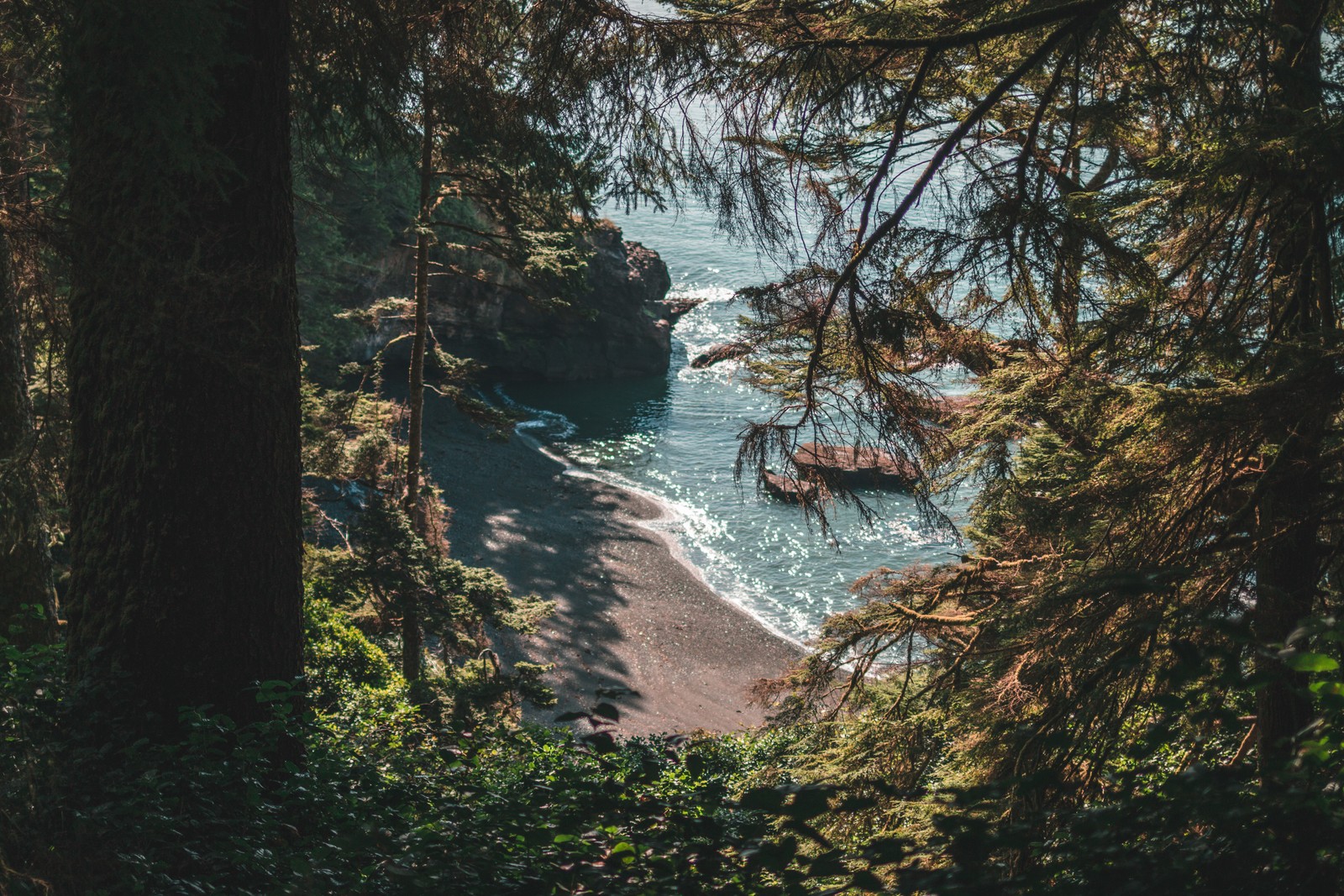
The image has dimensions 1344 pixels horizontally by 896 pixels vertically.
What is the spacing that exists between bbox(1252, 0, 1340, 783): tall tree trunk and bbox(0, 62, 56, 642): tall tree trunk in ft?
23.5

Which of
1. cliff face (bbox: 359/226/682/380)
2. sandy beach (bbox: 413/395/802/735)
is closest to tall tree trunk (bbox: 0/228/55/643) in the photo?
sandy beach (bbox: 413/395/802/735)

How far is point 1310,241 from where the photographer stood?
4348mm

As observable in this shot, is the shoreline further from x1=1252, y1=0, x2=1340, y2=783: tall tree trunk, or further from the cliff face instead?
x1=1252, y1=0, x2=1340, y2=783: tall tree trunk

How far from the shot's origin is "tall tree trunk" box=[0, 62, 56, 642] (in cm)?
641

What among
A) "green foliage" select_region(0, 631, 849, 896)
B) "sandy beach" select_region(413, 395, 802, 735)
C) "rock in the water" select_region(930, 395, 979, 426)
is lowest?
"sandy beach" select_region(413, 395, 802, 735)

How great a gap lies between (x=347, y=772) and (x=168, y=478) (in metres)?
1.68

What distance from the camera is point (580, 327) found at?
34344 millimetres

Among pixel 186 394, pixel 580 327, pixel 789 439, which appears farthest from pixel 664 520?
pixel 186 394

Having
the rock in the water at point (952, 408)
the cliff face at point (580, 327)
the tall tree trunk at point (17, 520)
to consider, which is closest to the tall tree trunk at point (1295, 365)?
the rock in the water at point (952, 408)

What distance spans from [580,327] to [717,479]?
10.7 meters

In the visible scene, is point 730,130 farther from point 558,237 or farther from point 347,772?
point 558,237

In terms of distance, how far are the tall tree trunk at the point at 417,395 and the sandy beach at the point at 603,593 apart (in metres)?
4.10

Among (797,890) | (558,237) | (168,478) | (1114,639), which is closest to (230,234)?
(168,478)

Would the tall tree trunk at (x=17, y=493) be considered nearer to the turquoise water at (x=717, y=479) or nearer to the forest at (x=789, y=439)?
the forest at (x=789, y=439)
